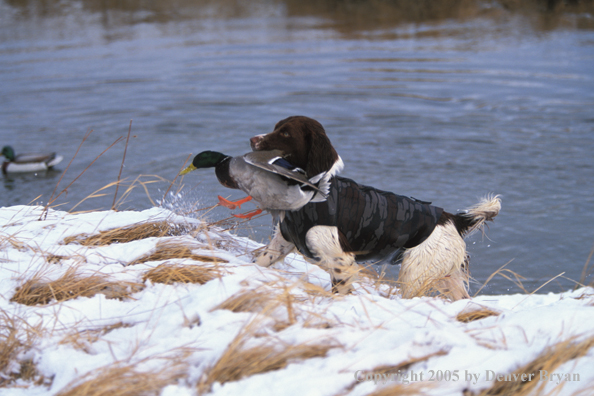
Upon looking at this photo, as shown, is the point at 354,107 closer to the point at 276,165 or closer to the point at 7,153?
the point at 7,153

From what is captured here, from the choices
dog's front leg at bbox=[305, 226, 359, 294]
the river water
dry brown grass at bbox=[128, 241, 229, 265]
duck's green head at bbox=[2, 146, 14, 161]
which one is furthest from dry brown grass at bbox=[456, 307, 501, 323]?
duck's green head at bbox=[2, 146, 14, 161]

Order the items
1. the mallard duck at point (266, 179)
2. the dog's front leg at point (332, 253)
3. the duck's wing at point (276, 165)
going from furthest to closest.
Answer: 1. the dog's front leg at point (332, 253)
2. the mallard duck at point (266, 179)
3. the duck's wing at point (276, 165)

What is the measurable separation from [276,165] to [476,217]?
Result: 1.42 metres

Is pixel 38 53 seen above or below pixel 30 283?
above

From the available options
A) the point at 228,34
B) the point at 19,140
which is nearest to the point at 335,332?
the point at 19,140

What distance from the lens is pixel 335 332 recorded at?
90.1 inches

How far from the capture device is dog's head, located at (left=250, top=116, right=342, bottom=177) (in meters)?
2.93

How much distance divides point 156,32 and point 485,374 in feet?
68.1

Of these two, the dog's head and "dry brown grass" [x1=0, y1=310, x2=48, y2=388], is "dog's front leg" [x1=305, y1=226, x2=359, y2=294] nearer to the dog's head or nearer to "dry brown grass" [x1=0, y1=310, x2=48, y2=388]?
the dog's head

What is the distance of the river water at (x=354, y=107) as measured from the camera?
6.17 m

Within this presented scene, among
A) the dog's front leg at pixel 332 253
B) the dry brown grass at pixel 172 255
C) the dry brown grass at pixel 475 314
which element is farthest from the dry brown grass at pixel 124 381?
the dry brown grass at pixel 475 314

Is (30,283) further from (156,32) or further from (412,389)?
(156,32)

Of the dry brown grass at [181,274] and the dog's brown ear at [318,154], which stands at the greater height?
the dog's brown ear at [318,154]

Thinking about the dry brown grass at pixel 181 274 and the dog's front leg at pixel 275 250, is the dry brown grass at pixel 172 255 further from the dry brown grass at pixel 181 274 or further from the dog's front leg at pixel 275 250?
the dry brown grass at pixel 181 274
